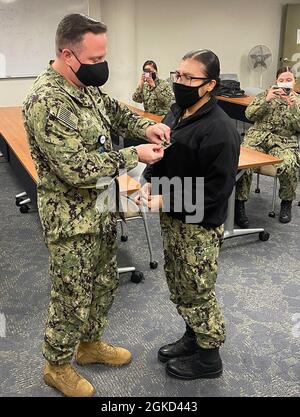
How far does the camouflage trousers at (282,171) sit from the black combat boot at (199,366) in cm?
197

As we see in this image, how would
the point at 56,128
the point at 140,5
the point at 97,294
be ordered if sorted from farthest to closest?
1. the point at 140,5
2. the point at 97,294
3. the point at 56,128

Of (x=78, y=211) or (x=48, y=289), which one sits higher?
(x=78, y=211)

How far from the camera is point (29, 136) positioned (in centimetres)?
156

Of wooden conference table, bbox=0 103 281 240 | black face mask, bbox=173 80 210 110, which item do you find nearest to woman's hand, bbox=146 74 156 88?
wooden conference table, bbox=0 103 281 240

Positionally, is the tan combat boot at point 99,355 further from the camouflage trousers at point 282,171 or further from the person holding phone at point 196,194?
the camouflage trousers at point 282,171

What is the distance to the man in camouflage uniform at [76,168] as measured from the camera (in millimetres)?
1456

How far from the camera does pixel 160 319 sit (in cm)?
248

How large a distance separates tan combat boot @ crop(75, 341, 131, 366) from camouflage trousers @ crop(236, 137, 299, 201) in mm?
2041

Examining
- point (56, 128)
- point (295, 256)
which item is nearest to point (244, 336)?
point (295, 256)

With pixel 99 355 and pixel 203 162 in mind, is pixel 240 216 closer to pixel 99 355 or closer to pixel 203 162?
pixel 99 355

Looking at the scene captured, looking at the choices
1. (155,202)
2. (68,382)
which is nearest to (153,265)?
(68,382)

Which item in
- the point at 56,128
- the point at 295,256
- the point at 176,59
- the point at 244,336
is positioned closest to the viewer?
the point at 56,128

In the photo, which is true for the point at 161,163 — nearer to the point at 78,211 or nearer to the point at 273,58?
the point at 78,211

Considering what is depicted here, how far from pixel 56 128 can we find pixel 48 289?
1.61 meters
